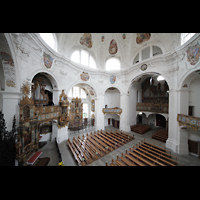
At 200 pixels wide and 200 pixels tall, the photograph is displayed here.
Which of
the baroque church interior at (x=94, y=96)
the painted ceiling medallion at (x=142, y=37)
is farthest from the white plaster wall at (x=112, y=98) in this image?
the painted ceiling medallion at (x=142, y=37)

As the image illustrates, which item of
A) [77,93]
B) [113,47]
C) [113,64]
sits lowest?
[77,93]

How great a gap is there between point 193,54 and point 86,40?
9873mm

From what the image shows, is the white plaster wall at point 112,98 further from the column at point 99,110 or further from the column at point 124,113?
the column at point 99,110

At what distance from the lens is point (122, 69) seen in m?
11.2

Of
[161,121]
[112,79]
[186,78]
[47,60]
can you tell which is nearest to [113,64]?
[112,79]

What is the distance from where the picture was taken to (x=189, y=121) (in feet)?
19.6

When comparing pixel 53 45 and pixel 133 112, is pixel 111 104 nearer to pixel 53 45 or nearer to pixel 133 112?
pixel 133 112

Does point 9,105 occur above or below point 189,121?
above

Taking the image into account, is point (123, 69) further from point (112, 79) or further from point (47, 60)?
point (47, 60)

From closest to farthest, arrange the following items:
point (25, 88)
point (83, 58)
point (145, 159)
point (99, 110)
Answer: point (25, 88)
point (145, 159)
point (83, 58)
point (99, 110)

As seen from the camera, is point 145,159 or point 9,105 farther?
point 145,159

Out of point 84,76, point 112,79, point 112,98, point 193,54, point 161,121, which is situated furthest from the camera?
point 112,98

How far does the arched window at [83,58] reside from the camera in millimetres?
9539

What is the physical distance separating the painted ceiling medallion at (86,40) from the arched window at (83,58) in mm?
811
